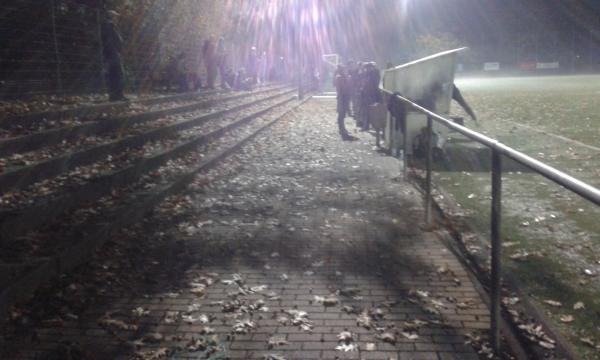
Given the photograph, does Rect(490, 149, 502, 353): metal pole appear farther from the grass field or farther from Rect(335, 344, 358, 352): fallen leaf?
Rect(335, 344, 358, 352): fallen leaf

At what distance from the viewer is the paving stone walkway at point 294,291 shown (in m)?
3.81

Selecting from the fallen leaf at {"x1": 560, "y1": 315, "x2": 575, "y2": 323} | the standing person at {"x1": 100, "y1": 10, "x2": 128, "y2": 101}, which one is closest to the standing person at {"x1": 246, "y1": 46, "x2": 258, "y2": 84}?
the standing person at {"x1": 100, "y1": 10, "x2": 128, "y2": 101}

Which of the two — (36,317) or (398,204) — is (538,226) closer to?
(398,204)

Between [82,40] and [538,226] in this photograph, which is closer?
[538,226]

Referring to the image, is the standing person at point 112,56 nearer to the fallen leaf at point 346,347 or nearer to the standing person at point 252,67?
the fallen leaf at point 346,347

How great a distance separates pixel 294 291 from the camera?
4789 millimetres

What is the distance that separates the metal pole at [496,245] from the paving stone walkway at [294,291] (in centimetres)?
23

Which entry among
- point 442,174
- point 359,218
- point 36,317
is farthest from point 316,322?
point 442,174

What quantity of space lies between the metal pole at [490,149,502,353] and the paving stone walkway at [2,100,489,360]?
0.23 meters

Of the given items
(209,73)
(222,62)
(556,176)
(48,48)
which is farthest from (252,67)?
(556,176)

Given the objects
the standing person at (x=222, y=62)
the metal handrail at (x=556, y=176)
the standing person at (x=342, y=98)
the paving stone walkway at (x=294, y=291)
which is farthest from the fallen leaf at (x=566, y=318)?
the standing person at (x=222, y=62)

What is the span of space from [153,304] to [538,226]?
183 inches

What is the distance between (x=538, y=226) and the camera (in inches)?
266

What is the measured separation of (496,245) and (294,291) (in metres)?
1.81
